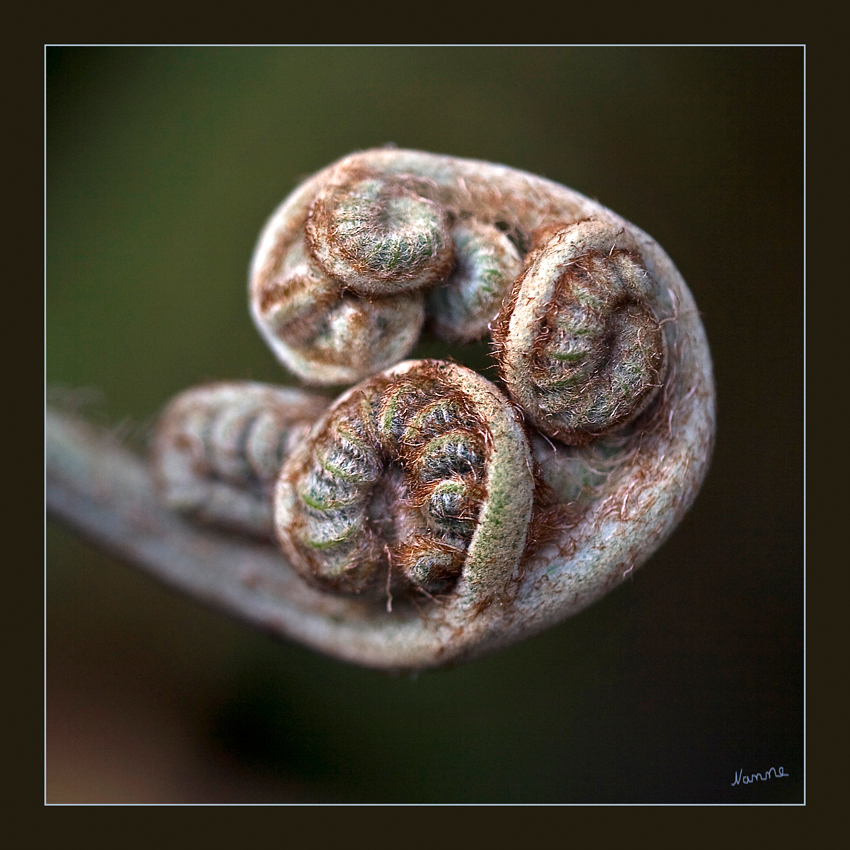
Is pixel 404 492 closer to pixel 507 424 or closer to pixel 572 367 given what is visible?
pixel 507 424

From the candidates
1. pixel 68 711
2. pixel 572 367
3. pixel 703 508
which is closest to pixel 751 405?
pixel 703 508

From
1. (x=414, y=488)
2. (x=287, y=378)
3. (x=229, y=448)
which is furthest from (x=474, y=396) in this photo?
(x=287, y=378)

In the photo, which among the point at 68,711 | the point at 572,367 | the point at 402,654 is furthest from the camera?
the point at 68,711
